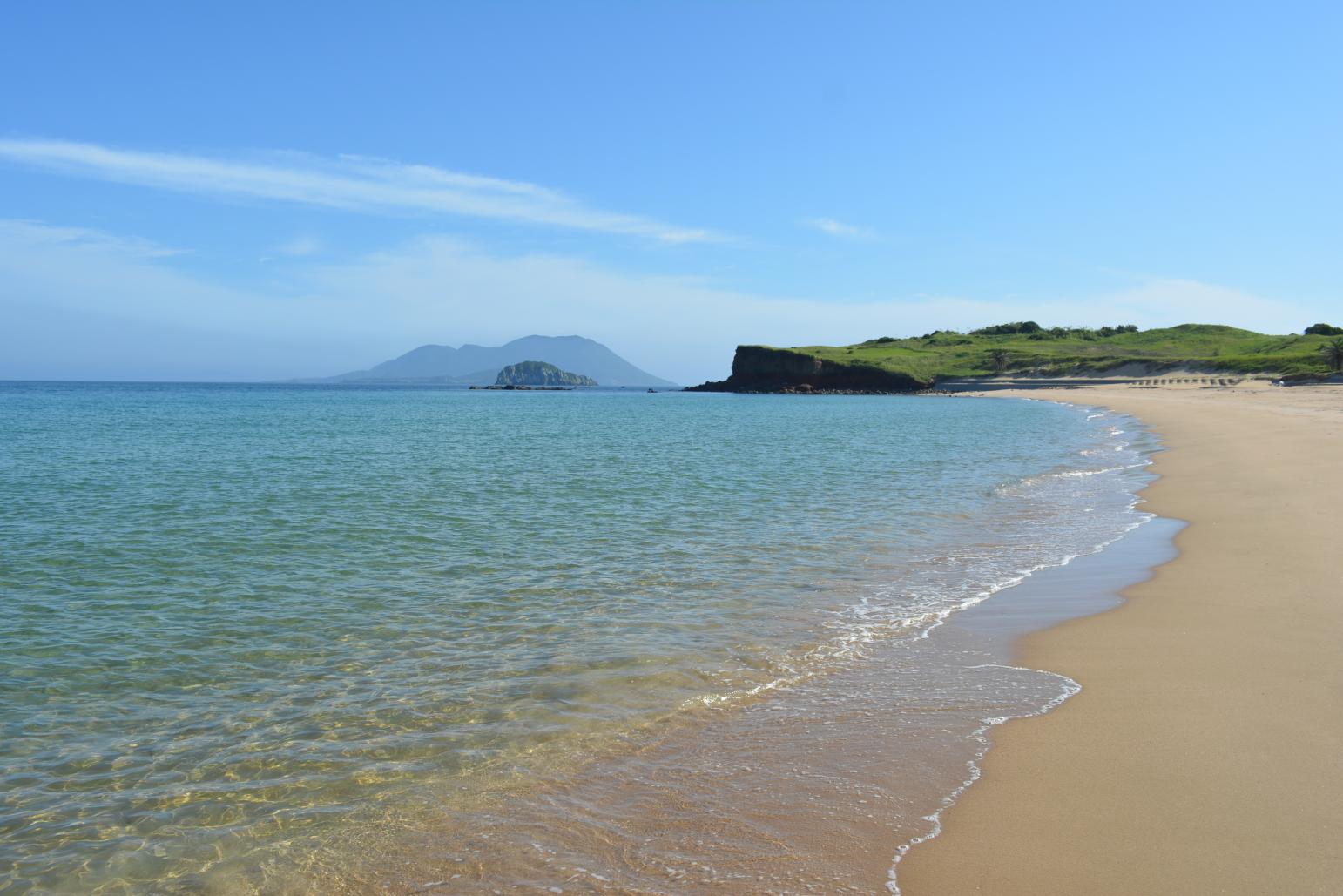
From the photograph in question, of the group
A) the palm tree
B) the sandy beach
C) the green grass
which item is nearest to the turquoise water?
the sandy beach

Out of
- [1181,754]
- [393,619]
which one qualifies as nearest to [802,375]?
[393,619]

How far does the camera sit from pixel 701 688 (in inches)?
324

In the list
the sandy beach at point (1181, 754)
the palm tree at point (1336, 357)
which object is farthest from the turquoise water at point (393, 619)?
the palm tree at point (1336, 357)

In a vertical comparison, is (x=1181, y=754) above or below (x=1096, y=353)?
below

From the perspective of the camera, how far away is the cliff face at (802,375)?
510 feet

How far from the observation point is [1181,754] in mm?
6270

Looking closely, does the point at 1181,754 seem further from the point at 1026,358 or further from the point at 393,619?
the point at 1026,358

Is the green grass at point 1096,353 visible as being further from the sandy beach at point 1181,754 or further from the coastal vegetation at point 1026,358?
the sandy beach at point 1181,754

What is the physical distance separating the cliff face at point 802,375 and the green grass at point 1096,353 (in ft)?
5.74

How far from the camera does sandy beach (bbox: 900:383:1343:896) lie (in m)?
4.78

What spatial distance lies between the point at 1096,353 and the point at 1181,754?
16451 cm

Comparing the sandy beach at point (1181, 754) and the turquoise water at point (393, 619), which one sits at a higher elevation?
the sandy beach at point (1181, 754)

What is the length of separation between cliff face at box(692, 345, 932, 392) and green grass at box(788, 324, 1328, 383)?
175cm

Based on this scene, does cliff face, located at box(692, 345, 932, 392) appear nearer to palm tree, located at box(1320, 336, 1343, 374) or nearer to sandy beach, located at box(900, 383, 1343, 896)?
palm tree, located at box(1320, 336, 1343, 374)
